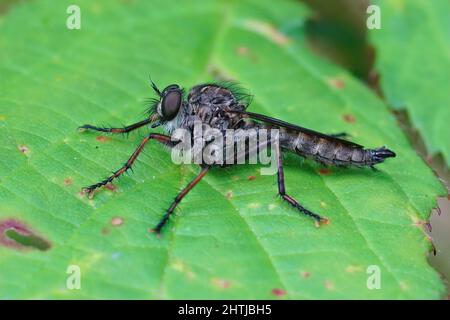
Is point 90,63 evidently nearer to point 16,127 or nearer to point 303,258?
point 16,127

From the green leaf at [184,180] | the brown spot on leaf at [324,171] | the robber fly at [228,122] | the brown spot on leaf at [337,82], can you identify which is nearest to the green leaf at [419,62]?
the green leaf at [184,180]

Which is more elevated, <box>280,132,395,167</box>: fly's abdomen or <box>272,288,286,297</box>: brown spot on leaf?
<box>280,132,395,167</box>: fly's abdomen

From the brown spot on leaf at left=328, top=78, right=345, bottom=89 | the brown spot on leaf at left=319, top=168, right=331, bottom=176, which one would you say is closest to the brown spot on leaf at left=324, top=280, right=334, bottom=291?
the brown spot on leaf at left=319, top=168, right=331, bottom=176

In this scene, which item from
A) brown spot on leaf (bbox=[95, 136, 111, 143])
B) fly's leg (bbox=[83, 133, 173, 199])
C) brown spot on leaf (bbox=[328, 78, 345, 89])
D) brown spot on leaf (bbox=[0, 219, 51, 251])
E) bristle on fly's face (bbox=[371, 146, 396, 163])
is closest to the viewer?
brown spot on leaf (bbox=[0, 219, 51, 251])

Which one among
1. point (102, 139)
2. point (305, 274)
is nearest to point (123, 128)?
point (102, 139)

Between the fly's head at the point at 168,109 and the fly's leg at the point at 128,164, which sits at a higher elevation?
the fly's head at the point at 168,109

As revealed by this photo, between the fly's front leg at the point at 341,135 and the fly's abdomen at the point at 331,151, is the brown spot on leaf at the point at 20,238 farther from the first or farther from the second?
the fly's front leg at the point at 341,135

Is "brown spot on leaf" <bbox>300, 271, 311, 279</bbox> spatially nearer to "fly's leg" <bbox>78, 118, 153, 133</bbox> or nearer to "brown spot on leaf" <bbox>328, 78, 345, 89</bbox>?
"fly's leg" <bbox>78, 118, 153, 133</bbox>
